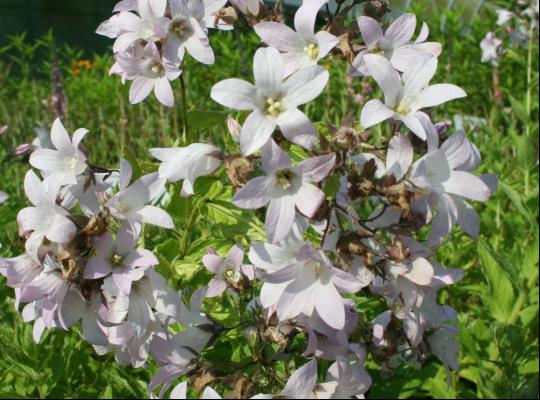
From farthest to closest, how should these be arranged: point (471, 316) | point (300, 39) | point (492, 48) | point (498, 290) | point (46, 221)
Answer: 1. point (492, 48)
2. point (471, 316)
3. point (498, 290)
4. point (300, 39)
5. point (46, 221)

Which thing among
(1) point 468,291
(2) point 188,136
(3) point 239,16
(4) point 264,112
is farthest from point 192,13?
(1) point 468,291

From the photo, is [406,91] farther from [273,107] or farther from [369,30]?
[273,107]

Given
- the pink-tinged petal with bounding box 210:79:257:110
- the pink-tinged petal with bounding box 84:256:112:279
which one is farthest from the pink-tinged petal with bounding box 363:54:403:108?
the pink-tinged petal with bounding box 84:256:112:279

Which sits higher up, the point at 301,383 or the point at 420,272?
the point at 420,272

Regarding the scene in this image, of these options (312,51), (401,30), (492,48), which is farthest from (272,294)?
(492,48)

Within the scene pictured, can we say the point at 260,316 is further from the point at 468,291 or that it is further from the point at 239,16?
the point at 468,291

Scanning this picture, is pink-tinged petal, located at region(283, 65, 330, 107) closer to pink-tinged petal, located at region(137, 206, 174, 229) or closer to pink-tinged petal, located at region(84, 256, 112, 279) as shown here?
pink-tinged petal, located at region(137, 206, 174, 229)

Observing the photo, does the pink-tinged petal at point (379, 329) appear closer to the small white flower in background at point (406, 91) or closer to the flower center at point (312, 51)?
the small white flower in background at point (406, 91)
